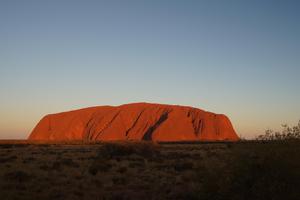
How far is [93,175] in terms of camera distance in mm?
19156

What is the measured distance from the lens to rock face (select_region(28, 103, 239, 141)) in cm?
10525

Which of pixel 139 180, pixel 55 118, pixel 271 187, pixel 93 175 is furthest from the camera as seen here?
Answer: pixel 55 118

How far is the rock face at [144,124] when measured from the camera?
345ft

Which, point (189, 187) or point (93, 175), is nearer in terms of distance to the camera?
point (189, 187)

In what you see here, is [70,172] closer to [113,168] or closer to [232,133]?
[113,168]

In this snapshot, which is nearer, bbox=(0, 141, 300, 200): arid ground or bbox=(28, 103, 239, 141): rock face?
bbox=(0, 141, 300, 200): arid ground

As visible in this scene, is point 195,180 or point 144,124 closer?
point 195,180

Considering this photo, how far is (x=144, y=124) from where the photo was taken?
352 ft

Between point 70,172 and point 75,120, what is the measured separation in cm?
9943


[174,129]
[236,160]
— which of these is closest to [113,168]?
[236,160]

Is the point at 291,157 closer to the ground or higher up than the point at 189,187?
higher up

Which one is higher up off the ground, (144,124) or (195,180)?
(195,180)

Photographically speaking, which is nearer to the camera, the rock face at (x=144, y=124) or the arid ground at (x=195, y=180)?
the arid ground at (x=195, y=180)

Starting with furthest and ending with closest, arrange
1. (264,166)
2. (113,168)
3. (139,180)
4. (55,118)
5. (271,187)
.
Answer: (55,118) → (113,168) → (139,180) → (264,166) → (271,187)
